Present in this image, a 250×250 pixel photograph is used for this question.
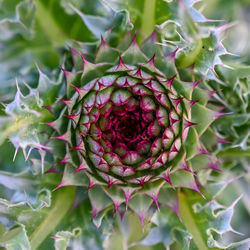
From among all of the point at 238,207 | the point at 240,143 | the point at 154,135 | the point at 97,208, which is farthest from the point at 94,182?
the point at 238,207

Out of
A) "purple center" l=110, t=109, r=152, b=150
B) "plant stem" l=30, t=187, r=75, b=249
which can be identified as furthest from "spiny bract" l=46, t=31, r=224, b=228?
"plant stem" l=30, t=187, r=75, b=249

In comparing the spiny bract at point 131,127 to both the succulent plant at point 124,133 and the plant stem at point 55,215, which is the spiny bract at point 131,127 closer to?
the succulent plant at point 124,133

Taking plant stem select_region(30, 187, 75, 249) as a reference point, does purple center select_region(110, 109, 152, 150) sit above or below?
above

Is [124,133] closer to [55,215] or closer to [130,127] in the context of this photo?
[130,127]

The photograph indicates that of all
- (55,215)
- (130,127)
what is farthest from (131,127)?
(55,215)

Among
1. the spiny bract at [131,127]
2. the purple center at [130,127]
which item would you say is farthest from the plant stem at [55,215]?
the purple center at [130,127]

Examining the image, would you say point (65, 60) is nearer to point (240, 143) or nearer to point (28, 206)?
point (28, 206)

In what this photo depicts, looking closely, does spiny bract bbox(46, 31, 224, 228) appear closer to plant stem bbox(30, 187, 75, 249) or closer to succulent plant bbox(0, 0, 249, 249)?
succulent plant bbox(0, 0, 249, 249)
